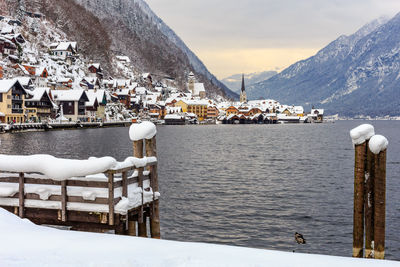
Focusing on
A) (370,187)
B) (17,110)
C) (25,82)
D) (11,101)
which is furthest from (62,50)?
(370,187)

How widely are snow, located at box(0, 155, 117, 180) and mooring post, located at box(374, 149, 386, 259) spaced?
317 inches

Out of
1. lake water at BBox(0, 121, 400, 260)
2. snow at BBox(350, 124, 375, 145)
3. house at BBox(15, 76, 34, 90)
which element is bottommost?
lake water at BBox(0, 121, 400, 260)

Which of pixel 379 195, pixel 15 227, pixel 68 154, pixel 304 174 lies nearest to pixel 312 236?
pixel 379 195

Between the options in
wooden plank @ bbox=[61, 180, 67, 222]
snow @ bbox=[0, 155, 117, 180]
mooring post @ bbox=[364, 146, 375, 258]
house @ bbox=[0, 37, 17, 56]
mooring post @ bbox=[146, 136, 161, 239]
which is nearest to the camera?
snow @ bbox=[0, 155, 117, 180]

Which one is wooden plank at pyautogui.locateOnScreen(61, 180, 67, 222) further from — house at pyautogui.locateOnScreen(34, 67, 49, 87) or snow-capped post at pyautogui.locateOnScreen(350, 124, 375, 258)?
house at pyautogui.locateOnScreen(34, 67, 49, 87)

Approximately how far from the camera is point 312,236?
2200 cm

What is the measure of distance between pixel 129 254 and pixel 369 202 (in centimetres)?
757

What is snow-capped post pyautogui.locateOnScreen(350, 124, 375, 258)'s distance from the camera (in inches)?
478

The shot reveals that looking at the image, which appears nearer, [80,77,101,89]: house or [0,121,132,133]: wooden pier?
[0,121,132,133]: wooden pier

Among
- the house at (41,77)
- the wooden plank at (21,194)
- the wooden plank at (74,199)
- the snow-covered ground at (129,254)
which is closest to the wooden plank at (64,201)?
the wooden plank at (74,199)

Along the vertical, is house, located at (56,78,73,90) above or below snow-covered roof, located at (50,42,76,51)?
below

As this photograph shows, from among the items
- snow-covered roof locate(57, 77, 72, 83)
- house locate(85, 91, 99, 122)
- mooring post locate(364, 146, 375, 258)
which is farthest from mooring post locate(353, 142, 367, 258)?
snow-covered roof locate(57, 77, 72, 83)

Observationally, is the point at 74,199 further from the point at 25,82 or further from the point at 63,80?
the point at 63,80

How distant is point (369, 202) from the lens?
41.2 ft
